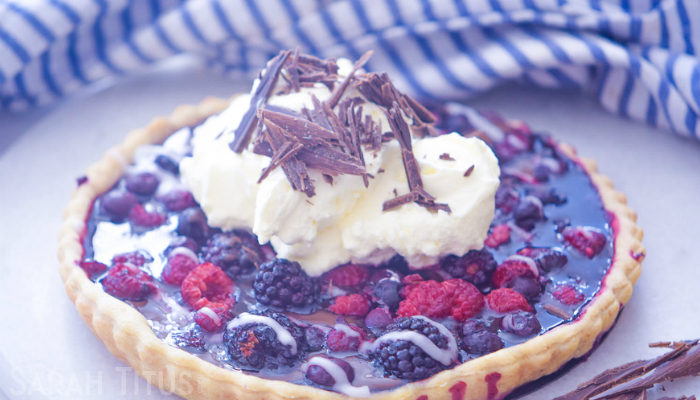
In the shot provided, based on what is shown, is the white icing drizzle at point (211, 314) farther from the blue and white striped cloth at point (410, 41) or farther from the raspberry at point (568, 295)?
the blue and white striped cloth at point (410, 41)

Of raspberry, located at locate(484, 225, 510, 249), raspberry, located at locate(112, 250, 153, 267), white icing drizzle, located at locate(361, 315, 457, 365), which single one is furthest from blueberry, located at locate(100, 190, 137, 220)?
raspberry, located at locate(484, 225, 510, 249)

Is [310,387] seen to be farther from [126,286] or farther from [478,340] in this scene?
[126,286]

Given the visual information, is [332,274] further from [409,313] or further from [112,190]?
[112,190]

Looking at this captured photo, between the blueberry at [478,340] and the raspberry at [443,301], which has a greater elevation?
the raspberry at [443,301]

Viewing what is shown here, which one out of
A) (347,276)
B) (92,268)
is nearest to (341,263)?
(347,276)

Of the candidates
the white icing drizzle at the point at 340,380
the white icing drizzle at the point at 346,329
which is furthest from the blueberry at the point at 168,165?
the white icing drizzle at the point at 340,380

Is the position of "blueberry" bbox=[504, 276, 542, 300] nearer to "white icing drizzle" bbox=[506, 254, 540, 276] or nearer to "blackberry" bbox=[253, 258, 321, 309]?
"white icing drizzle" bbox=[506, 254, 540, 276]
